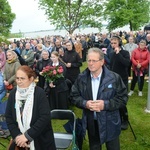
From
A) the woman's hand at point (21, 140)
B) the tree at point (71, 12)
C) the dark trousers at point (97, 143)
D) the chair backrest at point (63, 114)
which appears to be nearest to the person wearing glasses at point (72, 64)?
the chair backrest at point (63, 114)

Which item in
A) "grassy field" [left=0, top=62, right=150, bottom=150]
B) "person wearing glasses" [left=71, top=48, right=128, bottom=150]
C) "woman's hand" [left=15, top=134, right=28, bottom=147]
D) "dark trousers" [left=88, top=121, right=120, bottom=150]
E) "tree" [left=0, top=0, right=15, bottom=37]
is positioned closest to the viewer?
"woman's hand" [left=15, top=134, right=28, bottom=147]

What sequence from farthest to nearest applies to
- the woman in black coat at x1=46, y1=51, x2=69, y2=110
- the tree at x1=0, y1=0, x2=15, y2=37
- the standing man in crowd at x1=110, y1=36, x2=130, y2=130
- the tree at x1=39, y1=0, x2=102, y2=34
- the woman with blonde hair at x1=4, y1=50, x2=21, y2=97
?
the tree at x1=0, y1=0, x2=15, y2=37, the tree at x1=39, y1=0, x2=102, y2=34, the woman in black coat at x1=46, y1=51, x2=69, y2=110, the woman with blonde hair at x1=4, y1=50, x2=21, y2=97, the standing man in crowd at x1=110, y1=36, x2=130, y2=130

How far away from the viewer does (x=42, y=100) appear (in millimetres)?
3098

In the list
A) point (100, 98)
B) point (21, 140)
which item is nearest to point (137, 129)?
point (100, 98)

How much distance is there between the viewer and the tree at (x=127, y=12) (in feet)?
108

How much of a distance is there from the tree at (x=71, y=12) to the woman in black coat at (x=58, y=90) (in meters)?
22.2

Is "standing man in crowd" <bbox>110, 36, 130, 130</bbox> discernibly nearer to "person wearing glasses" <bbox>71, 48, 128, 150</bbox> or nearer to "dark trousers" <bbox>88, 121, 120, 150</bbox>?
"dark trousers" <bbox>88, 121, 120, 150</bbox>

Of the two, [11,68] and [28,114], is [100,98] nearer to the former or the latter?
[28,114]

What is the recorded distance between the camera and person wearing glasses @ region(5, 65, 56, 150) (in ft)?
10.0

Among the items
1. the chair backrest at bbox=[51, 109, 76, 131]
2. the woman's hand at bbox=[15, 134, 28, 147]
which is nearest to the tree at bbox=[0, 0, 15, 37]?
the chair backrest at bbox=[51, 109, 76, 131]

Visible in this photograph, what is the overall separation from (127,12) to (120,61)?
29.0m

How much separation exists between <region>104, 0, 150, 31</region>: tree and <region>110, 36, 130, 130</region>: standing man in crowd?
27.4 metres

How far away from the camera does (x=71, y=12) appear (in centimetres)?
2892

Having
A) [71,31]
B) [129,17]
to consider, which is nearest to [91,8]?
[71,31]
